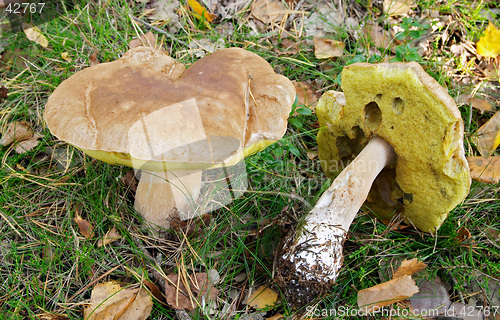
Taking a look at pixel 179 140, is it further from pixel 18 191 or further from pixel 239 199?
pixel 18 191

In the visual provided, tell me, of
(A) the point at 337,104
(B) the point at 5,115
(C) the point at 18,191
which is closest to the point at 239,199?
(A) the point at 337,104

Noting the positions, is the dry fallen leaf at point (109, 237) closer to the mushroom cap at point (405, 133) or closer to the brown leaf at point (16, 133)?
the brown leaf at point (16, 133)

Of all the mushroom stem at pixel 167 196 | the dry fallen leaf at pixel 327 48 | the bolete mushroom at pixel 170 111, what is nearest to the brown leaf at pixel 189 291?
the mushroom stem at pixel 167 196

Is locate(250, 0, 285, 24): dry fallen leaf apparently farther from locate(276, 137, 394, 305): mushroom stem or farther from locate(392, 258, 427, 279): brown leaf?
locate(392, 258, 427, 279): brown leaf

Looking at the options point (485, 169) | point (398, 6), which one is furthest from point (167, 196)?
point (398, 6)

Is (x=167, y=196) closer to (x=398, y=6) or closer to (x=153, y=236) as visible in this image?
(x=153, y=236)

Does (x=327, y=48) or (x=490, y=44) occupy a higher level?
(x=490, y=44)
